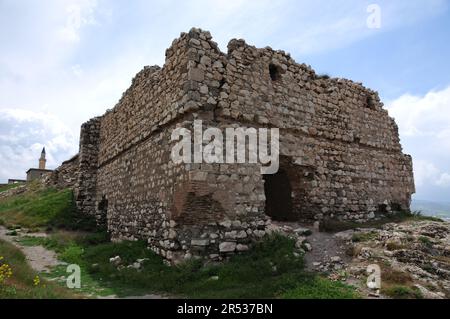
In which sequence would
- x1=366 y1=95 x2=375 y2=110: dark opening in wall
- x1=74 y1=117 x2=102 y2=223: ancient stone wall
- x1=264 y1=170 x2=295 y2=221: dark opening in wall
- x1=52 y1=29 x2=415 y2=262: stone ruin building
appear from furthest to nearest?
x1=74 y1=117 x2=102 y2=223: ancient stone wall < x1=366 y1=95 x2=375 y2=110: dark opening in wall < x1=264 y1=170 x2=295 y2=221: dark opening in wall < x1=52 y1=29 x2=415 y2=262: stone ruin building

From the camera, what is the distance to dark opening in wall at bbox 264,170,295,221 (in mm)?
10062

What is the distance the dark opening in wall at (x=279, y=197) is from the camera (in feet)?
33.0

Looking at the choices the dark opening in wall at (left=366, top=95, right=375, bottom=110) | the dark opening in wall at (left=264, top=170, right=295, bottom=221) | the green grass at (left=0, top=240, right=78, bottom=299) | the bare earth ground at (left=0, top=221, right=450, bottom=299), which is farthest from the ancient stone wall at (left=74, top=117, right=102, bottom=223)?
the dark opening in wall at (left=366, top=95, right=375, bottom=110)

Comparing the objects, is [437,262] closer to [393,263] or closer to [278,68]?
[393,263]

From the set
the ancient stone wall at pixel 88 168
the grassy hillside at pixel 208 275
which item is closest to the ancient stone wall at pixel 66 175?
the ancient stone wall at pixel 88 168

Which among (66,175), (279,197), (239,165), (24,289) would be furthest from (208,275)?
(66,175)

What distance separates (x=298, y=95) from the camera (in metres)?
9.95

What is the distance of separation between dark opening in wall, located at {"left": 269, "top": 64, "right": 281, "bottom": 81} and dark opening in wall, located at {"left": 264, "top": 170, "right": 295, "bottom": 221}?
8.67 feet

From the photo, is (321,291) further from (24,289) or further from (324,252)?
(24,289)

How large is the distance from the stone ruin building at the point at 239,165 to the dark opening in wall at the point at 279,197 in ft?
0.10

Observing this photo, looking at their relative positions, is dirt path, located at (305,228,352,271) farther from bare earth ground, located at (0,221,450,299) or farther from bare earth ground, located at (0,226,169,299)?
bare earth ground, located at (0,226,169,299)

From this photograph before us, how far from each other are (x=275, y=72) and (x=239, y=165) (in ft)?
10.7
